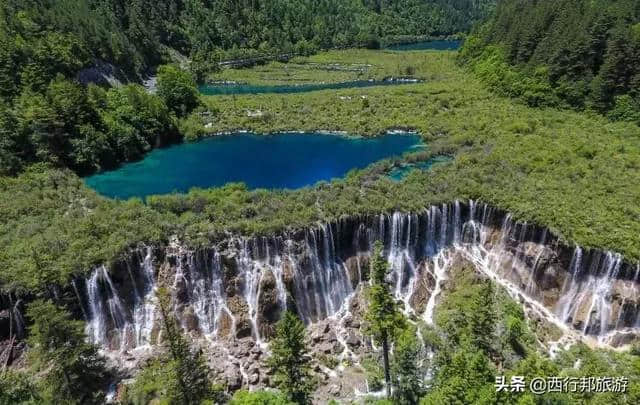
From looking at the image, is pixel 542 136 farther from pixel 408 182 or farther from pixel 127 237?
pixel 127 237

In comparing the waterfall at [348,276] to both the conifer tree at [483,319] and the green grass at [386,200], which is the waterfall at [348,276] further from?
→ the conifer tree at [483,319]

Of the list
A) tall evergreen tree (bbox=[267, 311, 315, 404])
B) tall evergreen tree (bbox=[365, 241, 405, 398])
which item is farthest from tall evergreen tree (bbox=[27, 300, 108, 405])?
tall evergreen tree (bbox=[365, 241, 405, 398])

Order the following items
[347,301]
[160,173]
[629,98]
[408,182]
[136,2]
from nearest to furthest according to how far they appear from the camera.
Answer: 1. [347,301]
2. [408,182]
3. [160,173]
4. [629,98]
5. [136,2]

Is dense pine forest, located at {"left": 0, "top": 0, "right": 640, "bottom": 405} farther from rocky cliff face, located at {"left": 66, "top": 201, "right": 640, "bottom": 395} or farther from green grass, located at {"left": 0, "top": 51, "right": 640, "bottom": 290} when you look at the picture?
green grass, located at {"left": 0, "top": 51, "right": 640, "bottom": 290}

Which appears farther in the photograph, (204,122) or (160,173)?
(204,122)

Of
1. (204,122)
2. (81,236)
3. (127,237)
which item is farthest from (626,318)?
(204,122)

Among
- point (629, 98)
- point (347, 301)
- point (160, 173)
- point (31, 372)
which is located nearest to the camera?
point (31, 372)
